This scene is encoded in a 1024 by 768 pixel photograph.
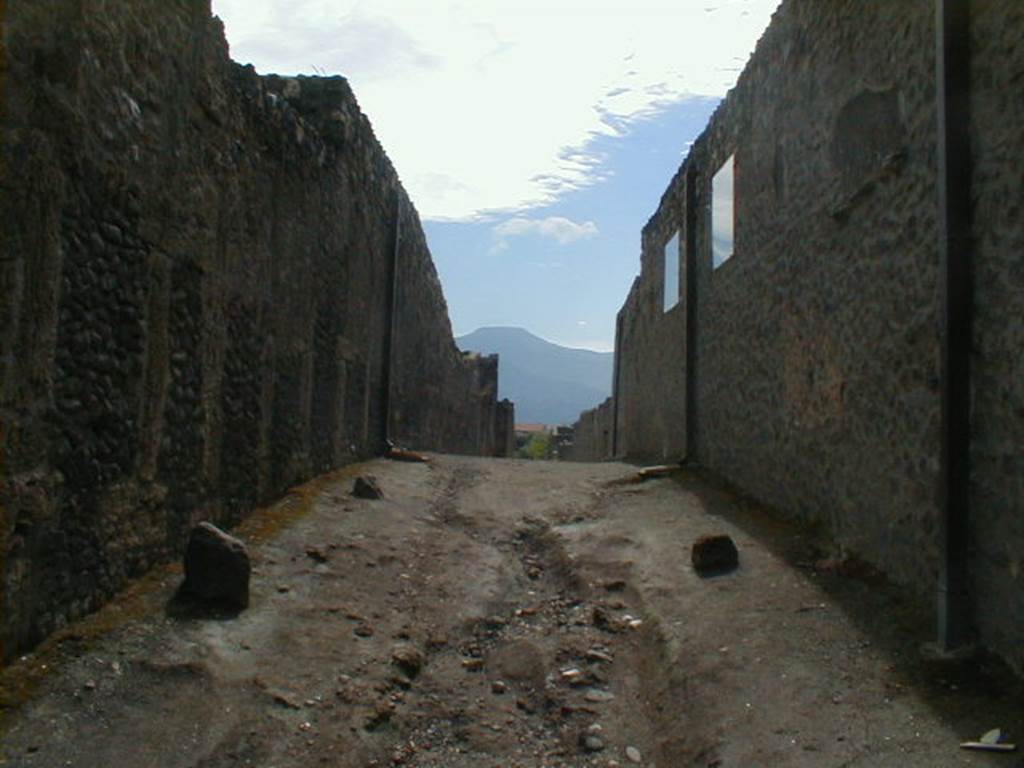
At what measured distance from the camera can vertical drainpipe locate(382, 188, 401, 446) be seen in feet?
37.2

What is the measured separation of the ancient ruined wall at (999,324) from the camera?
3.57 metres

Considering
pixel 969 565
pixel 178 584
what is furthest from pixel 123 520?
pixel 969 565

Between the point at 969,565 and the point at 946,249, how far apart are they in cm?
140

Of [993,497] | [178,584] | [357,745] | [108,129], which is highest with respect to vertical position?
[108,129]

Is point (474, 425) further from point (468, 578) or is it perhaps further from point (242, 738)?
point (242, 738)

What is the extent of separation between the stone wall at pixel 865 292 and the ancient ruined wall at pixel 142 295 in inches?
A: 154

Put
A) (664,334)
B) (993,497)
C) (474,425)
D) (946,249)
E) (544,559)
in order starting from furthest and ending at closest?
(474,425) → (664,334) → (544,559) → (946,249) → (993,497)

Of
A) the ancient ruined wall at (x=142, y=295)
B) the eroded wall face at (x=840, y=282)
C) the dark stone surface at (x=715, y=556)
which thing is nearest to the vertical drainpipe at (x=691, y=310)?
the eroded wall face at (x=840, y=282)

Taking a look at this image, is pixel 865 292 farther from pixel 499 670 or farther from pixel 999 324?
pixel 499 670

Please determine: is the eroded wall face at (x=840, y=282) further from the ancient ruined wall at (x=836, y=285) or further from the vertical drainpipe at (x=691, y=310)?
the vertical drainpipe at (x=691, y=310)

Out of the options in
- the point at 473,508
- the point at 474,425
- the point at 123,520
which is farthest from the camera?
the point at 474,425

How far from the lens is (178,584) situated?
15.4 feet

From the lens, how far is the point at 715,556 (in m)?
5.71

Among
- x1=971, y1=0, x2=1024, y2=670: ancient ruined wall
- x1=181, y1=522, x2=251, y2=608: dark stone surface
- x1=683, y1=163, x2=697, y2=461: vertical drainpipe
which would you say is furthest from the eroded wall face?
x1=181, y1=522, x2=251, y2=608: dark stone surface
